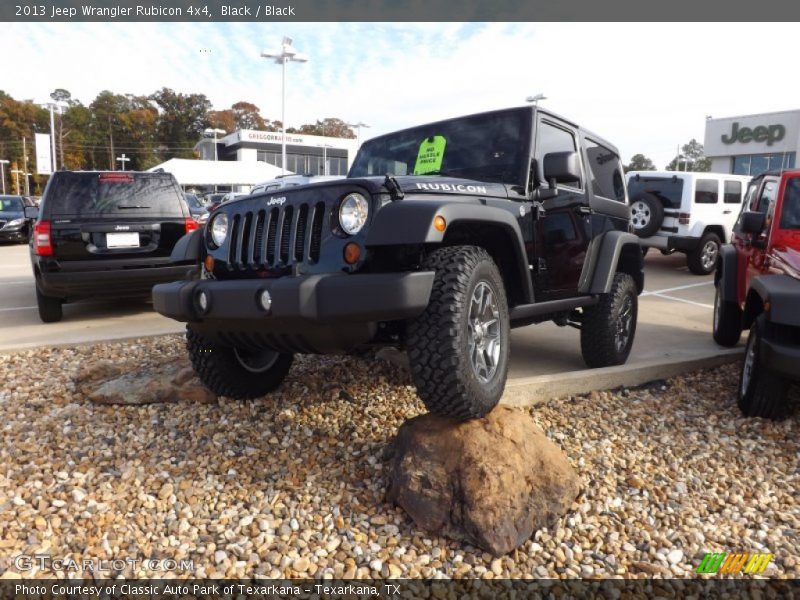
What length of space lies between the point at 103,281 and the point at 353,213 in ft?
15.5

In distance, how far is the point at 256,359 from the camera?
3.89 metres

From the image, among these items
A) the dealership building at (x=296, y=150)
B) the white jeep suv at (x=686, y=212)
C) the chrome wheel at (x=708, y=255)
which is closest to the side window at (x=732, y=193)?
the white jeep suv at (x=686, y=212)

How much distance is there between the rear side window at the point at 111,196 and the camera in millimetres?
6473

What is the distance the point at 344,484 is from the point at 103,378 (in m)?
2.31

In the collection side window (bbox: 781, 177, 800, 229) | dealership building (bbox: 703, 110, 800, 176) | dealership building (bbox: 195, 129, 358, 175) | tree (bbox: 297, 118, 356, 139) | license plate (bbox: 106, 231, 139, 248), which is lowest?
license plate (bbox: 106, 231, 139, 248)

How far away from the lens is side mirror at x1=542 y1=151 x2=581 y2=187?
3322mm

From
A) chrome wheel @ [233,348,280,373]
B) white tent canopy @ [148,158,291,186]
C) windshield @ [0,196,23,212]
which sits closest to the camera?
chrome wheel @ [233,348,280,373]

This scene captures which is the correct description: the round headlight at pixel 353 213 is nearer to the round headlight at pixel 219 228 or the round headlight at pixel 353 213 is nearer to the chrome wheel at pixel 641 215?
the round headlight at pixel 219 228

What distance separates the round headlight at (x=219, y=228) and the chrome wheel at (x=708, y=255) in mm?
10365

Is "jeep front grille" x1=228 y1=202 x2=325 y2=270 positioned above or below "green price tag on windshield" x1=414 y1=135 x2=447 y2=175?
below

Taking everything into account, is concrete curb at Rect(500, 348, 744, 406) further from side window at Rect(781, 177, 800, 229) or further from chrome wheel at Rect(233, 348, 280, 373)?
chrome wheel at Rect(233, 348, 280, 373)

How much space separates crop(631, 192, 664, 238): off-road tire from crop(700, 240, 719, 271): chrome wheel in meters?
1.03

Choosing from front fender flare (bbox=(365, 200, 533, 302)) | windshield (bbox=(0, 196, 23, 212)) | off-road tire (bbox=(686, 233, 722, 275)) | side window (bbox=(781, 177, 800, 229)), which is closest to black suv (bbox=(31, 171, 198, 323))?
front fender flare (bbox=(365, 200, 533, 302))

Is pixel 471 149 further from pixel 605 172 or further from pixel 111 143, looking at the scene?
pixel 111 143
